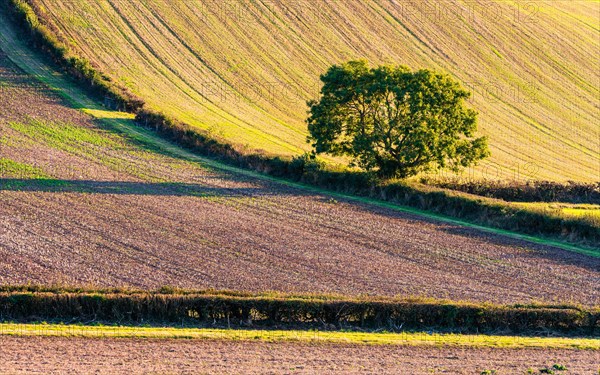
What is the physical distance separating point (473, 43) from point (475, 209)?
4114 cm

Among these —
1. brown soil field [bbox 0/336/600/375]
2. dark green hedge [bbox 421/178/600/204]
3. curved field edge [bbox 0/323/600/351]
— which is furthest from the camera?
dark green hedge [bbox 421/178/600/204]

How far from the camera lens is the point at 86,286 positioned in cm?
3053

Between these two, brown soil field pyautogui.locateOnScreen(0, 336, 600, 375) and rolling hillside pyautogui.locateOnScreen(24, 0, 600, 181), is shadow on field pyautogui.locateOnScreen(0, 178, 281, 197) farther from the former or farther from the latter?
brown soil field pyautogui.locateOnScreen(0, 336, 600, 375)

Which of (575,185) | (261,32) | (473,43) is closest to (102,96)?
(261,32)

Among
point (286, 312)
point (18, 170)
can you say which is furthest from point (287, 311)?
point (18, 170)

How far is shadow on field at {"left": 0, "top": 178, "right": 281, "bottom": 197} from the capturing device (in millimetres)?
44062

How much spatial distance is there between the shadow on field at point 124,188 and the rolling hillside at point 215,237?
0.30 feet

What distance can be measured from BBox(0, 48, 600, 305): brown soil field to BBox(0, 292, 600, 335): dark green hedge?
8.27 ft

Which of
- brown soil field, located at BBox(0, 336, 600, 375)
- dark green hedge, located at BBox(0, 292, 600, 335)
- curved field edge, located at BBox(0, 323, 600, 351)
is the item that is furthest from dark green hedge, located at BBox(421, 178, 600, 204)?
brown soil field, located at BBox(0, 336, 600, 375)

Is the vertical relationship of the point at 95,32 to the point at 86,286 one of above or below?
above

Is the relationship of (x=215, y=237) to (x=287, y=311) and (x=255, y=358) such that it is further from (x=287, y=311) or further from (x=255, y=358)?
(x=255, y=358)

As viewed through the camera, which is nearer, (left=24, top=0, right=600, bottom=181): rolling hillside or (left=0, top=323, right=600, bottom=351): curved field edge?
(left=0, top=323, right=600, bottom=351): curved field edge

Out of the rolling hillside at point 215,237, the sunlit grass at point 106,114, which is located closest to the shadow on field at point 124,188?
the rolling hillside at point 215,237

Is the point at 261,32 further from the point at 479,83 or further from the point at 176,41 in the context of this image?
the point at 479,83
